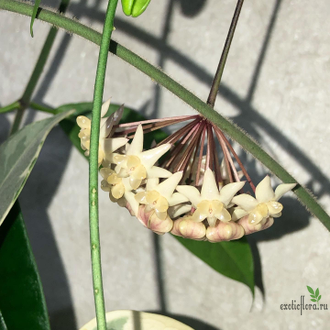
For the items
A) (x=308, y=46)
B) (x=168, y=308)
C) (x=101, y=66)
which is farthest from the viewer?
(x=168, y=308)

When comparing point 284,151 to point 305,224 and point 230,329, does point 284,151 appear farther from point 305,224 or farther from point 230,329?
point 230,329

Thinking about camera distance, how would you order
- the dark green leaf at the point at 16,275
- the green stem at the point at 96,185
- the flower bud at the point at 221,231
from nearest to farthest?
the green stem at the point at 96,185 → the flower bud at the point at 221,231 → the dark green leaf at the point at 16,275

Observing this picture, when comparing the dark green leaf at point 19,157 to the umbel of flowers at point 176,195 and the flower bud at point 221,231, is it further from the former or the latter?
the flower bud at point 221,231

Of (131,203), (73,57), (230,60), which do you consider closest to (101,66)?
(131,203)

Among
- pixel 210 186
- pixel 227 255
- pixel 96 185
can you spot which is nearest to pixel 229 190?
pixel 210 186

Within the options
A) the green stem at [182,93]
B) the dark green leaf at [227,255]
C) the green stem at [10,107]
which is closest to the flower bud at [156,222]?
the green stem at [182,93]
